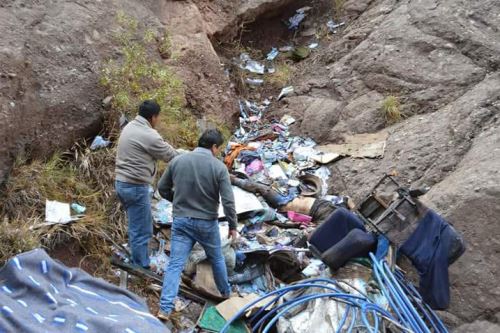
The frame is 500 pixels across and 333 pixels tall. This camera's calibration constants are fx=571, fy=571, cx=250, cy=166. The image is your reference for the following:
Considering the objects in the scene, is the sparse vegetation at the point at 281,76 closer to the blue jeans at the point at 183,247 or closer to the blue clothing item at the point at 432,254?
the blue jeans at the point at 183,247

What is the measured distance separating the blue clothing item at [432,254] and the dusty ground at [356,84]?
0.90 metres

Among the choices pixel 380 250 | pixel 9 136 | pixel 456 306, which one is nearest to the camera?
pixel 380 250

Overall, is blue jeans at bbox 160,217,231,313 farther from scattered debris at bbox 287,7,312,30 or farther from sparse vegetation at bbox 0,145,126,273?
scattered debris at bbox 287,7,312,30

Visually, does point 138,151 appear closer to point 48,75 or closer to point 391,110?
point 48,75

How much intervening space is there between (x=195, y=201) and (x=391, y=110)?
4.13 metres

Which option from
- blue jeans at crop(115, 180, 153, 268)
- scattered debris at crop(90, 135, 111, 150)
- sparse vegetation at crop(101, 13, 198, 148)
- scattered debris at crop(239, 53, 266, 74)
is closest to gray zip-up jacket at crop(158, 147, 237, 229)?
blue jeans at crop(115, 180, 153, 268)

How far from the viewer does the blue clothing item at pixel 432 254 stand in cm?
451

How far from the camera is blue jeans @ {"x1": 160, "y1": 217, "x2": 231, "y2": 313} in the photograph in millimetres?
4730

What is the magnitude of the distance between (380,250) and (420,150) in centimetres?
256

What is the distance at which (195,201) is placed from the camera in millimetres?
4746

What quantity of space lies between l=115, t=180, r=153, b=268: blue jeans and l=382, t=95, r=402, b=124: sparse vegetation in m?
4.05

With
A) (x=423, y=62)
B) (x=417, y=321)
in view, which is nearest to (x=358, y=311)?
(x=417, y=321)

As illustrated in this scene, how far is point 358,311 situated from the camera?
454 cm

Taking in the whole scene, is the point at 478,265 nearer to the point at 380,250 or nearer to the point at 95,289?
the point at 380,250
